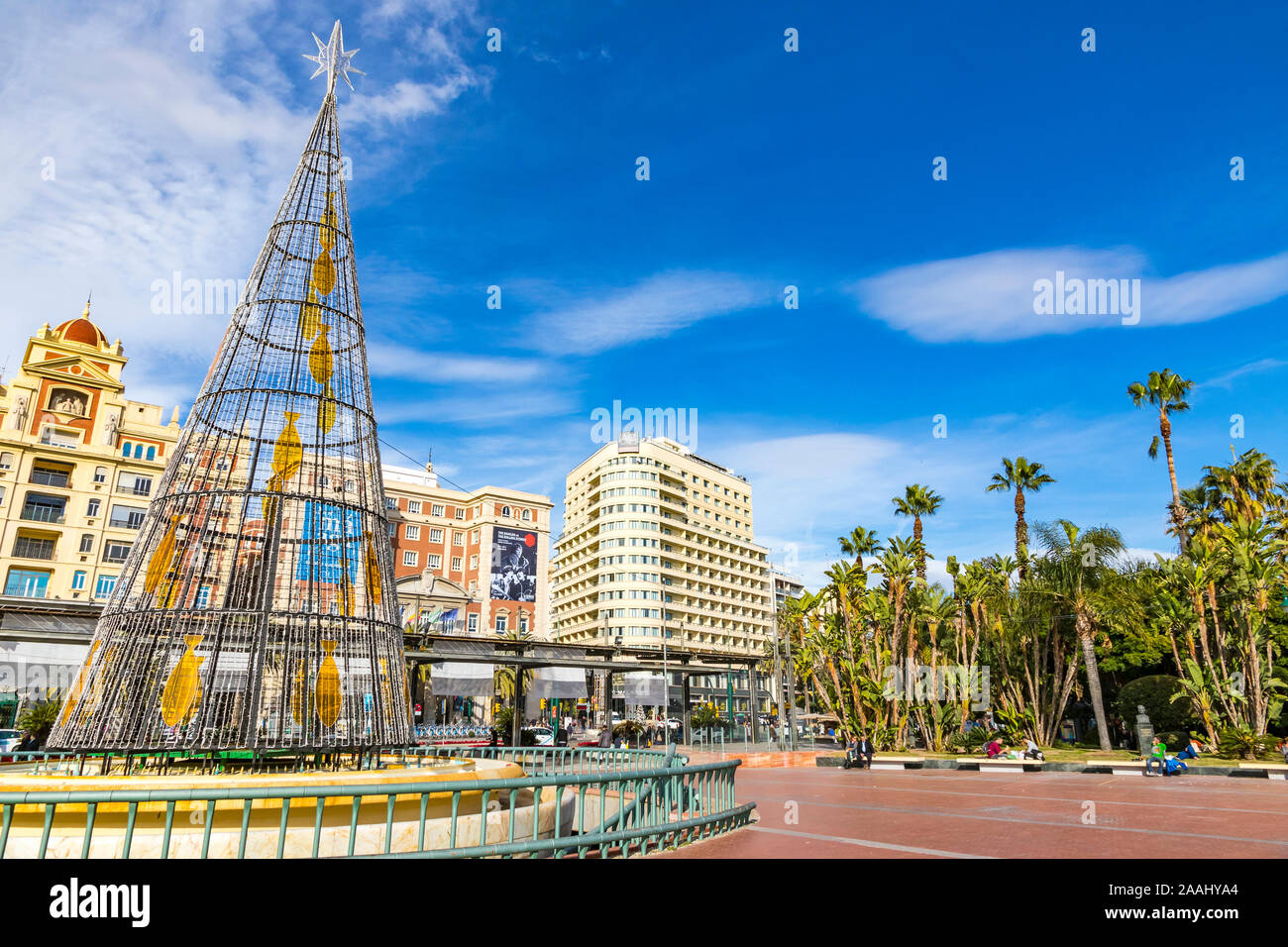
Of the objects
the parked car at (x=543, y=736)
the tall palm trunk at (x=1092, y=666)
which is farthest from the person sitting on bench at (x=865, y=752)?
the parked car at (x=543, y=736)

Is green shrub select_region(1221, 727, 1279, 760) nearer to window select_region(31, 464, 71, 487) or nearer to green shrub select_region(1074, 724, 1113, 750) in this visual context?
green shrub select_region(1074, 724, 1113, 750)

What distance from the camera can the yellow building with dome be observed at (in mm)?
43906

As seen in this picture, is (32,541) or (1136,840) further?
(32,541)

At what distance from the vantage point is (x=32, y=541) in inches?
1743

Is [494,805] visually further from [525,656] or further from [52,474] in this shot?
[52,474]

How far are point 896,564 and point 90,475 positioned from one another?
47.3m

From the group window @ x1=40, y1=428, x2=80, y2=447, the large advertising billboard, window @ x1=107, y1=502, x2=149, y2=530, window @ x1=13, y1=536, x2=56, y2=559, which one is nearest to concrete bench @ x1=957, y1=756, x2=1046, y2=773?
the large advertising billboard

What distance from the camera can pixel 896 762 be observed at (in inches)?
1107

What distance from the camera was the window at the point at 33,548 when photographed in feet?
143

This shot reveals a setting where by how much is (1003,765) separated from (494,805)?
76.9 feet

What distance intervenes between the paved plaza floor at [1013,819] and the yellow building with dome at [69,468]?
43188 millimetres

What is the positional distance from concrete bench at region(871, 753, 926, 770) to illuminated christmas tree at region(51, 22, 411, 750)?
23.0 metres

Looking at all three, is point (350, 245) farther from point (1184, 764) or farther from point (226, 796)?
point (1184, 764)
